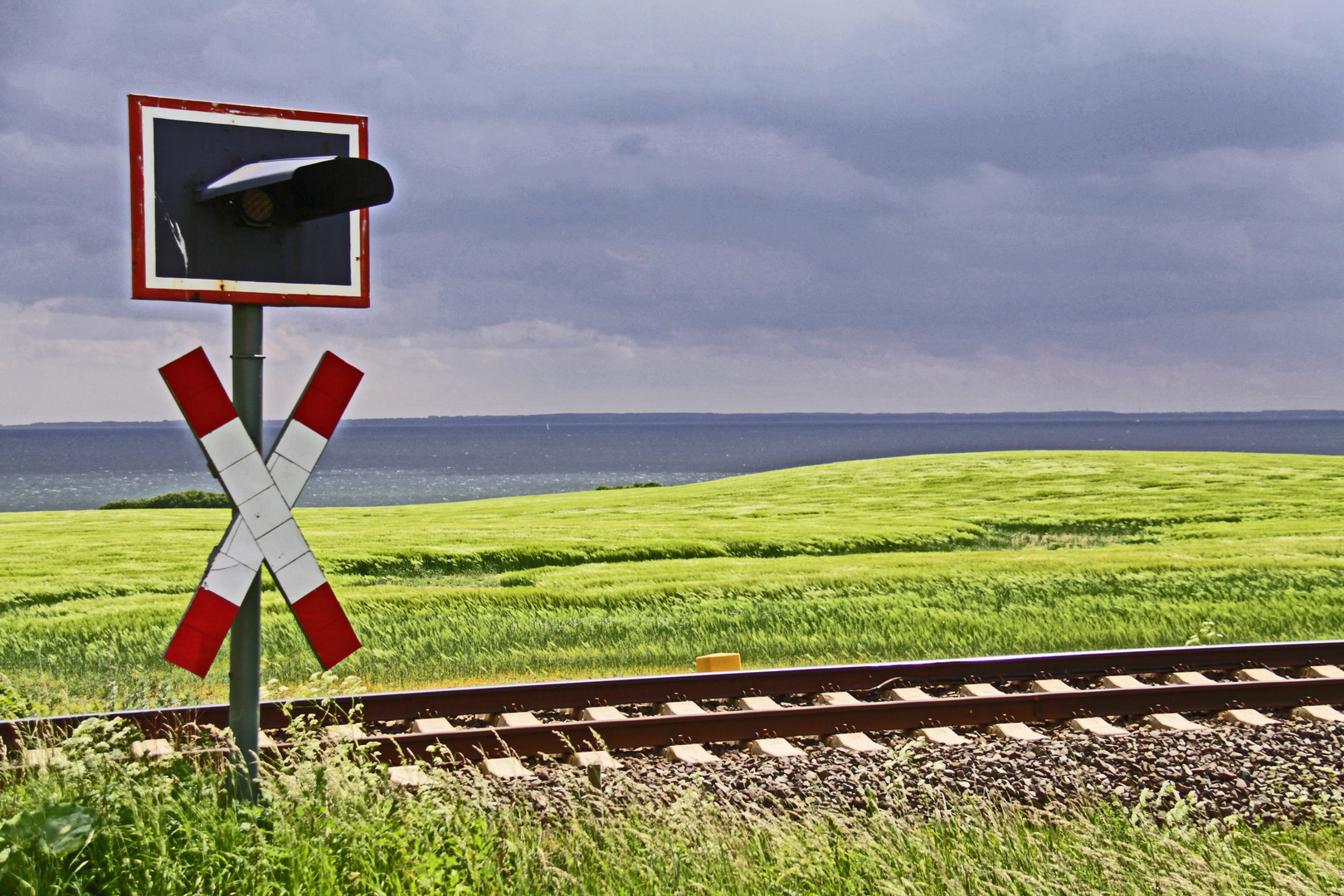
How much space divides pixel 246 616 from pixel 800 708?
15.2 ft

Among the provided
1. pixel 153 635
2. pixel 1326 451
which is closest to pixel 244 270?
pixel 153 635

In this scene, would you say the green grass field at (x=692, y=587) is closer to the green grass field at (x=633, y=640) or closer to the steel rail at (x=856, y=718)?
the green grass field at (x=633, y=640)

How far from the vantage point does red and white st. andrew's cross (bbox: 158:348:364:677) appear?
141 inches

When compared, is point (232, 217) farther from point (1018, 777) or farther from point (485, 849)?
point (1018, 777)

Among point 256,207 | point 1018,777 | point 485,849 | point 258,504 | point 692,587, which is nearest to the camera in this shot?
point 258,504

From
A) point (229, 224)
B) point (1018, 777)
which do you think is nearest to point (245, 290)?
point (229, 224)

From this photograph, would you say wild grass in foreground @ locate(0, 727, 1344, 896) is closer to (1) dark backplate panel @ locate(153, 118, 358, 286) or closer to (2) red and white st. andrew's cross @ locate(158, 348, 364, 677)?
(2) red and white st. andrew's cross @ locate(158, 348, 364, 677)

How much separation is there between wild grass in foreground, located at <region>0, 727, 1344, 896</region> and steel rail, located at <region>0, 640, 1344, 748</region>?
2.21m

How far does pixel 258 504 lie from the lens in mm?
3762

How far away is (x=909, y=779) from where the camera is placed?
650 cm

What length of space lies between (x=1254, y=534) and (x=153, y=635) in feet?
83.3

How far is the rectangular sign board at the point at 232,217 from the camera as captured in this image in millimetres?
3791

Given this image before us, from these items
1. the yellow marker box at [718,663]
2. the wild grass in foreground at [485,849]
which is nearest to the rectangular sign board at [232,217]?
the wild grass in foreground at [485,849]

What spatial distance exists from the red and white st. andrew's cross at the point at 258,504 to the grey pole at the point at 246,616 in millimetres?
130
